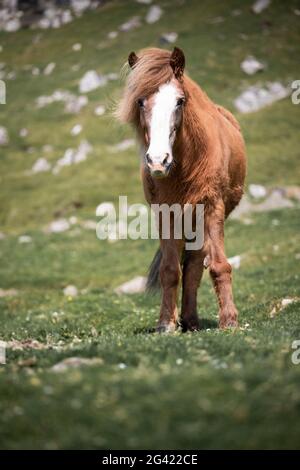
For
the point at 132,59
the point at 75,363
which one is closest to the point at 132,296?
the point at 132,59

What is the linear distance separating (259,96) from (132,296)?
45862 millimetres

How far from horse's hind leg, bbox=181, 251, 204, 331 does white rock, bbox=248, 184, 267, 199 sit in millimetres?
28741

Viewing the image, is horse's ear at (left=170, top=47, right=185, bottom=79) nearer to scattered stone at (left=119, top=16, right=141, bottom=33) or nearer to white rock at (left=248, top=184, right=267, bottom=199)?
white rock at (left=248, top=184, right=267, bottom=199)

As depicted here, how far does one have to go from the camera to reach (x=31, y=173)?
182 ft

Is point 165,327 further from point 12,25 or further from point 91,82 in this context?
point 12,25

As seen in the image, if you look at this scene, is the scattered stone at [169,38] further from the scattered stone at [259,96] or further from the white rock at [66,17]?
the white rock at [66,17]

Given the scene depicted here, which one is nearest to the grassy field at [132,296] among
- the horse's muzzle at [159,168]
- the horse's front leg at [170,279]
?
the horse's front leg at [170,279]

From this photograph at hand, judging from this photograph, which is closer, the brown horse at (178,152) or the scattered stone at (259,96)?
the brown horse at (178,152)

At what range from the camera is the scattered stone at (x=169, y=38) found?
74.6m

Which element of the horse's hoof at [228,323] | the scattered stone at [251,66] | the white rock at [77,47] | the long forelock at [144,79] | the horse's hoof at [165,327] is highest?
the white rock at [77,47]

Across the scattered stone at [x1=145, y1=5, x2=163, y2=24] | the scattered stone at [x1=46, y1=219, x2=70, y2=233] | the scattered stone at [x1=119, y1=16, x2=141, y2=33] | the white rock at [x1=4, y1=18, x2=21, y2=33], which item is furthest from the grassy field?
the white rock at [x1=4, y1=18, x2=21, y2=33]

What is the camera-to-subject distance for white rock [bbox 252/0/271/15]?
78.8m

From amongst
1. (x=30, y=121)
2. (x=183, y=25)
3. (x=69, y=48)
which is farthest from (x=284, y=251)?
(x=69, y=48)

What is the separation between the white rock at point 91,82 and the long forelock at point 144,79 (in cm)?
5915
